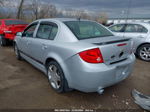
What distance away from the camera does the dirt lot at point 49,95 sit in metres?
2.26

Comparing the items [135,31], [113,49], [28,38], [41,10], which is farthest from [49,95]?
[41,10]

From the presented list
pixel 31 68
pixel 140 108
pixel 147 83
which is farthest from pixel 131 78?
pixel 31 68

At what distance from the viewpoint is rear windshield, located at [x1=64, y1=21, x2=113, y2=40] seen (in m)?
2.38

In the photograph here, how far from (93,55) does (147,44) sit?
387 cm

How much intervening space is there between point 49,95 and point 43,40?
1.21 meters

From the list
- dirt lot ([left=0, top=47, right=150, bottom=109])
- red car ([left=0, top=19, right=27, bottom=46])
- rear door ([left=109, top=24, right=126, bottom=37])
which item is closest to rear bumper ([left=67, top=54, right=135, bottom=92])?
dirt lot ([left=0, top=47, right=150, bottom=109])

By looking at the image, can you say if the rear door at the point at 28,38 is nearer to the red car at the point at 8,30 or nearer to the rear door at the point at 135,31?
the red car at the point at 8,30

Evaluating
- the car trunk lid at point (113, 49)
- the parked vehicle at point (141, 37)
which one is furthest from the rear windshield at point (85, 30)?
the parked vehicle at point (141, 37)

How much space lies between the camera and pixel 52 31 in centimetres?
264

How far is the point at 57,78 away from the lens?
2.50m

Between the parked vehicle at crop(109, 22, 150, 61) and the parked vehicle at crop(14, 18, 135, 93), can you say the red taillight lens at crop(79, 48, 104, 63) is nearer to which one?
the parked vehicle at crop(14, 18, 135, 93)

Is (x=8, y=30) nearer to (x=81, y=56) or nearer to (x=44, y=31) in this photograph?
(x=44, y=31)

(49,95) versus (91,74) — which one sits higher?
(91,74)

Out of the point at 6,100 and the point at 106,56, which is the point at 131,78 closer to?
the point at 106,56
